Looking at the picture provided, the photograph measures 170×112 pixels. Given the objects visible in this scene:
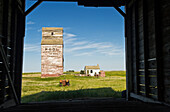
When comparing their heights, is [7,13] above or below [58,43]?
below

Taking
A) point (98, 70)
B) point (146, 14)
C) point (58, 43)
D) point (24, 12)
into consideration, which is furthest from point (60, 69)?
point (146, 14)

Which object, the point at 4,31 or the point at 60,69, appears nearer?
the point at 4,31

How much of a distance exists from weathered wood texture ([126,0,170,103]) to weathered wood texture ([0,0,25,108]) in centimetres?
447

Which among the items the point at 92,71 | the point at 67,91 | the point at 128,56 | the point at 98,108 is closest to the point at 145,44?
the point at 128,56

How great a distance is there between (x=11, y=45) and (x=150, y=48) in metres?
4.96

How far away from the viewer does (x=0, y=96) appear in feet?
14.6

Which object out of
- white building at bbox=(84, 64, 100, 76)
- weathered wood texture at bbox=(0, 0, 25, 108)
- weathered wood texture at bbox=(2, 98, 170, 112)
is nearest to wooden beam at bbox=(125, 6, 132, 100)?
weathered wood texture at bbox=(2, 98, 170, 112)

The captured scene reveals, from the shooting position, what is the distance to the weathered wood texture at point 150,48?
407cm

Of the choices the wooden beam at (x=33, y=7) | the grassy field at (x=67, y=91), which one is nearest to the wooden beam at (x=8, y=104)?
the grassy field at (x=67, y=91)

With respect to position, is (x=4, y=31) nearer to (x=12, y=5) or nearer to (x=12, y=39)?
(x=12, y=39)

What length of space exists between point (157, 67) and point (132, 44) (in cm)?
222

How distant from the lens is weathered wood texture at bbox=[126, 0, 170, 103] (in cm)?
407

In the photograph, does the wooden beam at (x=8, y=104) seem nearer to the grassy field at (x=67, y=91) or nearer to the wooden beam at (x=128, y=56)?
the grassy field at (x=67, y=91)

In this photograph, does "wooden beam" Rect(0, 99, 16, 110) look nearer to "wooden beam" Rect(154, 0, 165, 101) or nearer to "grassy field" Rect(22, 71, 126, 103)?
"grassy field" Rect(22, 71, 126, 103)
